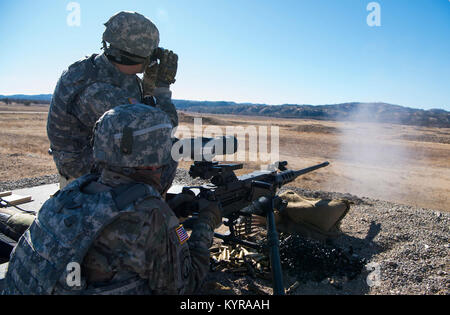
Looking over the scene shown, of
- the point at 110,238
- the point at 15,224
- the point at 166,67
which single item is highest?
the point at 166,67

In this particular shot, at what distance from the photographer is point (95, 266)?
1.99m

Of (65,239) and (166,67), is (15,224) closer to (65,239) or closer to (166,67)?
(65,239)

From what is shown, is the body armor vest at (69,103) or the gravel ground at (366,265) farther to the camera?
the gravel ground at (366,265)

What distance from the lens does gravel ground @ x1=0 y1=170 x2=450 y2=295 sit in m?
4.04

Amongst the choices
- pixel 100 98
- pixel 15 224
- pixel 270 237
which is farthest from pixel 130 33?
pixel 270 237

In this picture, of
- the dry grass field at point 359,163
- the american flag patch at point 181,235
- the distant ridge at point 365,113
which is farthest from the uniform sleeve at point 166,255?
the distant ridge at point 365,113

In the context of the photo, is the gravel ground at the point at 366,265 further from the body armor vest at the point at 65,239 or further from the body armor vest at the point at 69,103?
the body armor vest at the point at 69,103

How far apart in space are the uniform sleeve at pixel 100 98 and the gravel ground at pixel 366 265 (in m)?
2.18

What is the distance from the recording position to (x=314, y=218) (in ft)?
17.8

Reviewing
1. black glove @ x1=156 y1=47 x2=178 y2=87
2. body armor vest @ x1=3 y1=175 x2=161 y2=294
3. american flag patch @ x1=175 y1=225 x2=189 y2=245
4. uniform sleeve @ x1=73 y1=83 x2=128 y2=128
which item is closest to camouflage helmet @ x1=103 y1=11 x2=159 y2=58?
black glove @ x1=156 y1=47 x2=178 y2=87

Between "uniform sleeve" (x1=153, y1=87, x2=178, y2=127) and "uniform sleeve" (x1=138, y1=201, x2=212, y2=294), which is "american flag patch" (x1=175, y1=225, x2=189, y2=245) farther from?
"uniform sleeve" (x1=153, y1=87, x2=178, y2=127)

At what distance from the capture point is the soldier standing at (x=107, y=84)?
313 centimetres

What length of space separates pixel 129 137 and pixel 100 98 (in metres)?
1.01

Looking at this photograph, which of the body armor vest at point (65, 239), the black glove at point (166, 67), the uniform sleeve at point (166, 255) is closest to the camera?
the body armor vest at point (65, 239)
